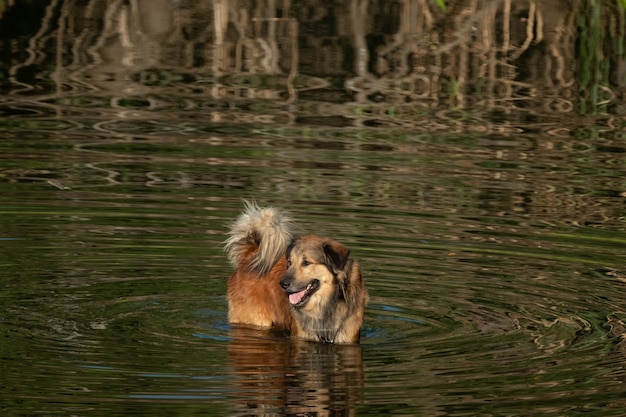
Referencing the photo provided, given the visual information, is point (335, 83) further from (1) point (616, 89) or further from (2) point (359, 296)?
(2) point (359, 296)

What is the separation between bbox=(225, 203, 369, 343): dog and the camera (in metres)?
10.3

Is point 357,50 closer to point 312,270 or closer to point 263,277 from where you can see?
point 263,277

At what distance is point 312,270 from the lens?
10.3 m

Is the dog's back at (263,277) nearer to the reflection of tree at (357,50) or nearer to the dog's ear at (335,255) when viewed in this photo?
the dog's ear at (335,255)

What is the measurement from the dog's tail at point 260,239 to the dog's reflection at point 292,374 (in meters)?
0.55

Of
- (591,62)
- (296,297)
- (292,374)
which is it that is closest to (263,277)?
(296,297)

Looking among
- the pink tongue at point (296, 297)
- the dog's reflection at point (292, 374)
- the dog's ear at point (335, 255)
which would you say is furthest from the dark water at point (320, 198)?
the dog's ear at point (335, 255)

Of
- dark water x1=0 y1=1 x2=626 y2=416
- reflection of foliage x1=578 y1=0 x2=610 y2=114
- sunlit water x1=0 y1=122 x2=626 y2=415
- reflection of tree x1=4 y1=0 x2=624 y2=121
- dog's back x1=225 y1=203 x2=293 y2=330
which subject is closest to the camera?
sunlit water x1=0 y1=122 x2=626 y2=415

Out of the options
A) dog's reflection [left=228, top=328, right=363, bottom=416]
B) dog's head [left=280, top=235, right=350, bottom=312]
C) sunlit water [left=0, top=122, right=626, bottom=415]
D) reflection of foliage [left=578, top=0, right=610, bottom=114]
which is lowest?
dog's reflection [left=228, top=328, right=363, bottom=416]

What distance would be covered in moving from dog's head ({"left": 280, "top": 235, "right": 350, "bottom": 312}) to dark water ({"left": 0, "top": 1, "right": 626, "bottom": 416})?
354 millimetres

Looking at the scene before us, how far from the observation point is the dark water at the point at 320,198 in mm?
9242

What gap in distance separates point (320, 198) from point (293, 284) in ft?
14.3

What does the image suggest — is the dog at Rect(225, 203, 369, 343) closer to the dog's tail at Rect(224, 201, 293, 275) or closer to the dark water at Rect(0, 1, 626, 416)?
the dog's tail at Rect(224, 201, 293, 275)

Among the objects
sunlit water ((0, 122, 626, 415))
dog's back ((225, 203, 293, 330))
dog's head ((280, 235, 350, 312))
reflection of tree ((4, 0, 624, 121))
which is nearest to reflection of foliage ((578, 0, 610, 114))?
reflection of tree ((4, 0, 624, 121))
